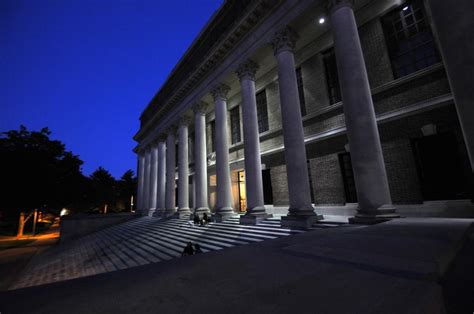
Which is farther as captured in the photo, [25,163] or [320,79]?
[25,163]

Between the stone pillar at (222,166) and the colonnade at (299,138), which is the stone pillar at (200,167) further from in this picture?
the stone pillar at (222,166)

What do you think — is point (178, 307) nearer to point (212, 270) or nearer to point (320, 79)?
point (212, 270)

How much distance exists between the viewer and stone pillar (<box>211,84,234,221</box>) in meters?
14.0

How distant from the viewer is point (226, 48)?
14.5 meters

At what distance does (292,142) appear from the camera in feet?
33.0

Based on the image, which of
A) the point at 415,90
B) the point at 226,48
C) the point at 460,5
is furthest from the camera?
the point at 226,48

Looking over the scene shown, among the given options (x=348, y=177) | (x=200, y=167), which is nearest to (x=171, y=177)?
(x=200, y=167)

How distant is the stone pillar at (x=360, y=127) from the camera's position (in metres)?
7.58

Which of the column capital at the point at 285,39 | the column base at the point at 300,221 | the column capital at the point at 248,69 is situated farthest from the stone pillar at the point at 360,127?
the column capital at the point at 248,69

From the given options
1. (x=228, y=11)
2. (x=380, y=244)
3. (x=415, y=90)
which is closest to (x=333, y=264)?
(x=380, y=244)

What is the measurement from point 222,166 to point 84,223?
20671mm

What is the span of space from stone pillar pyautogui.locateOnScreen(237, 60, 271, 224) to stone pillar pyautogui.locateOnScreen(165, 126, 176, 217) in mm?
11537

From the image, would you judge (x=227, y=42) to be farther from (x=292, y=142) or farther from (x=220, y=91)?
(x=292, y=142)

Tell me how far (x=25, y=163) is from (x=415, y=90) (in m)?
35.8
